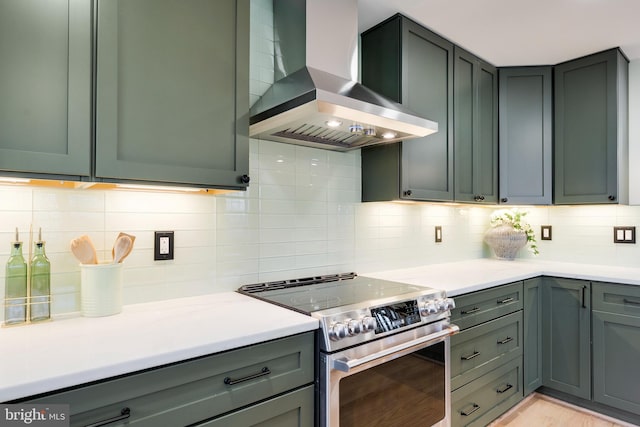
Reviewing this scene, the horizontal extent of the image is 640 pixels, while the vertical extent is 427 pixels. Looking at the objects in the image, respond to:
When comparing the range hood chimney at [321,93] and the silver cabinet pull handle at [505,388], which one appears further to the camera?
the silver cabinet pull handle at [505,388]

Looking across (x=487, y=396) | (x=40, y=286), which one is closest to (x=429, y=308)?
(x=487, y=396)

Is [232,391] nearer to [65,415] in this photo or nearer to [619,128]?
[65,415]

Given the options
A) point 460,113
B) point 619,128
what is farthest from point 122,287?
point 619,128

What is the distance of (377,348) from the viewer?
1.43 meters

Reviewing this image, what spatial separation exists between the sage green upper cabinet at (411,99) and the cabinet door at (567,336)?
1033 millimetres

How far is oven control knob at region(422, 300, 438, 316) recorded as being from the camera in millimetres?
1614

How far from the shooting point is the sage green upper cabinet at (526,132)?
2809 millimetres

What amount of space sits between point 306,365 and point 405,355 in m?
0.50

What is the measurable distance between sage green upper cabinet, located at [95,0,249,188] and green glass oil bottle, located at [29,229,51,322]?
1.31 ft

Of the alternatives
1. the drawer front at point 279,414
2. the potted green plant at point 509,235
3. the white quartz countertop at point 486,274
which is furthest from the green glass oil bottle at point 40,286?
the potted green plant at point 509,235

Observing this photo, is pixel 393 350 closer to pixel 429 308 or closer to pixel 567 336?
pixel 429 308

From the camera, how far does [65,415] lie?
0.84 meters

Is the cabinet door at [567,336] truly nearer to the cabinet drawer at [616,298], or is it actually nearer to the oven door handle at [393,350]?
the cabinet drawer at [616,298]

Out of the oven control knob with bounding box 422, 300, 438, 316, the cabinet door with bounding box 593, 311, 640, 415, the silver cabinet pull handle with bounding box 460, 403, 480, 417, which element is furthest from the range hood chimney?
the cabinet door with bounding box 593, 311, 640, 415
